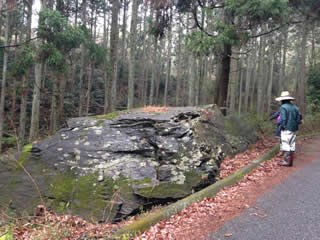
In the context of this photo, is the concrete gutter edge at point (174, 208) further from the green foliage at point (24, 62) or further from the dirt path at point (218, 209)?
the green foliage at point (24, 62)

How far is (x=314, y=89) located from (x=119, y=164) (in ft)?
62.5

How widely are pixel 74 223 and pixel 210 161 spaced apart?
3093mm

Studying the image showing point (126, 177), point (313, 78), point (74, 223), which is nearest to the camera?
point (74, 223)

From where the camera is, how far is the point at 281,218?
3.50m

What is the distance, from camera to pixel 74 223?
162 inches

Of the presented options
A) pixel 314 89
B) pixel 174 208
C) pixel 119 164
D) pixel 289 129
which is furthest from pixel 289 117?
pixel 314 89

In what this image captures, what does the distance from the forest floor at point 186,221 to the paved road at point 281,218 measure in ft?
0.56

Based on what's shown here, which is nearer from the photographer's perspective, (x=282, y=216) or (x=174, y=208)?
(x=282, y=216)

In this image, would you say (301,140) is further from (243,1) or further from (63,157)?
(63,157)

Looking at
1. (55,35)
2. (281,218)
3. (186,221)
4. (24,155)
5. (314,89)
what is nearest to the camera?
(281,218)

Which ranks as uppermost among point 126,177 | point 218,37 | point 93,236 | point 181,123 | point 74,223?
point 218,37

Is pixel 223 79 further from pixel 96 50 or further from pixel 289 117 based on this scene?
pixel 96 50

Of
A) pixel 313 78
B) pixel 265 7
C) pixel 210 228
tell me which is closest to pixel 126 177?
pixel 210 228

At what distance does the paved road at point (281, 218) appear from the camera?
3.09m
